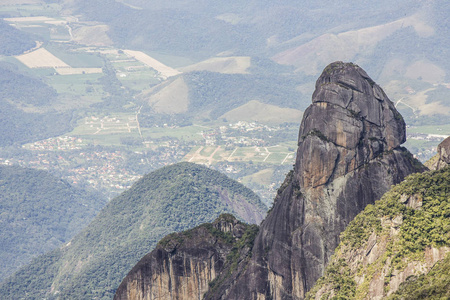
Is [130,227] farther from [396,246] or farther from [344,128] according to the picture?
[396,246]

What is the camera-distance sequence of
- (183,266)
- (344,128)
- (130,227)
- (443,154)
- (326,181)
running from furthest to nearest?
(130,227), (183,266), (443,154), (344,128), (326,181)

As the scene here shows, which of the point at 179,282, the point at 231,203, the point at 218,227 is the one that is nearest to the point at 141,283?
the point at 179,282

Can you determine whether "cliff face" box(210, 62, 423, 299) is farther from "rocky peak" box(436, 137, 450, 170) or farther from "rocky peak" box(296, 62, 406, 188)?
"rocky peak" box(436, 137, 450, 170)

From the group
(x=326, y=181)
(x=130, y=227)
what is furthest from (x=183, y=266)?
(x=130, y=227)

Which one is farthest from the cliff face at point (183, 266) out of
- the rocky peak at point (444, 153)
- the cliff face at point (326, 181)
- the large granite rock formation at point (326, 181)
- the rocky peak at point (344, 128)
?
the rocky peak at point (444, 153)

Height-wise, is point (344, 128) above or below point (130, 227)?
below

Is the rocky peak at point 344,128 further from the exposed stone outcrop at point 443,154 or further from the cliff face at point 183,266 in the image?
the cliff face at point 183,266
